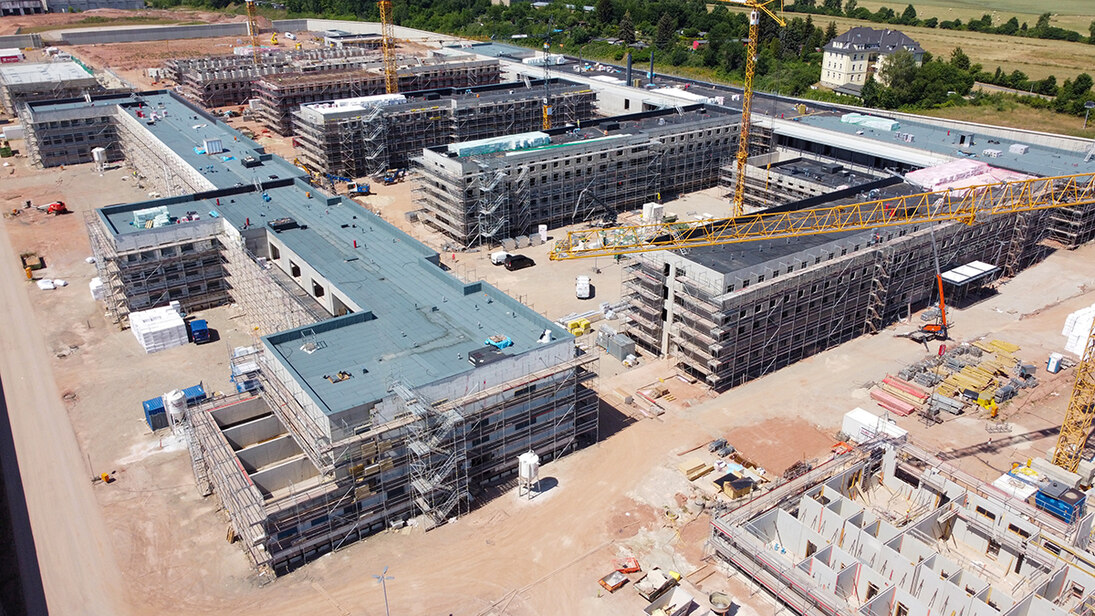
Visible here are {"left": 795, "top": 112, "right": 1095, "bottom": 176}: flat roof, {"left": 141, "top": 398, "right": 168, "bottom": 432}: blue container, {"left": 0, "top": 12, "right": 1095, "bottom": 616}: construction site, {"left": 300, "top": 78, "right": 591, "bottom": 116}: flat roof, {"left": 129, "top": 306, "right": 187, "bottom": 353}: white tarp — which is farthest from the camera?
{"left": 300, "top": 78, "right": 591, "bottom": 116}: flat roof

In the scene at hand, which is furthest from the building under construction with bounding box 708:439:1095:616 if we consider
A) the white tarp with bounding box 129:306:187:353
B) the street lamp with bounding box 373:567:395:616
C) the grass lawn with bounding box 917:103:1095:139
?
the grass lawn with bounding box 917:103:1095:139

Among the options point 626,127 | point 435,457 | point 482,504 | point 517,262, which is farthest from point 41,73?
point 482,504

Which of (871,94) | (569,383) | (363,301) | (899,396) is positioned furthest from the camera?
(871,94)

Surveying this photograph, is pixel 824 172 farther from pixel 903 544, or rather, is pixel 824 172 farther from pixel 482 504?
pixel 482 504

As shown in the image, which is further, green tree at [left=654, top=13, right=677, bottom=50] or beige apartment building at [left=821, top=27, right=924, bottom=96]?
green tree at [left=654, top=13, right=677, bottom=50]

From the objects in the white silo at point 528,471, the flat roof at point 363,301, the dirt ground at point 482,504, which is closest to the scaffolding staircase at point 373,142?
the flat roof at point 363,301

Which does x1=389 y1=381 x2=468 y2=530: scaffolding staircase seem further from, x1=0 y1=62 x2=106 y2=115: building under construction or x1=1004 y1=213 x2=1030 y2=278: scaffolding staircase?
x1=0 y1=62 x2=106 y2=115: building under construction

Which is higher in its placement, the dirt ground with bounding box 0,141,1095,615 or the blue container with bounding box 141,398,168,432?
the blue container with bounding box 141,398,168,432

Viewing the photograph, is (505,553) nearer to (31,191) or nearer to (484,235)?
(484,235)
